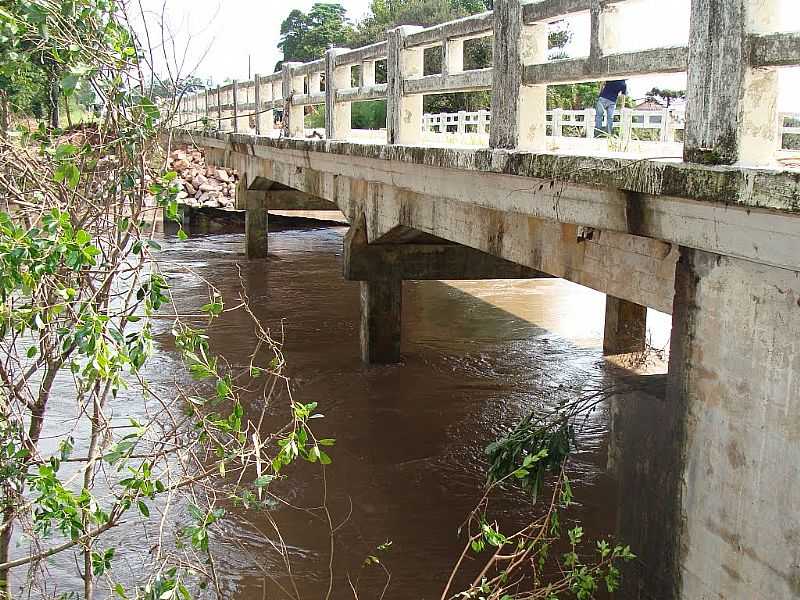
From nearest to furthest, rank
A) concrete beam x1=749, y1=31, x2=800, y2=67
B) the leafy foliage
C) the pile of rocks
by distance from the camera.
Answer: the leafy foliage, concrete beam x1=749, y1=31, x2=800, y2=67, the pile of rocks

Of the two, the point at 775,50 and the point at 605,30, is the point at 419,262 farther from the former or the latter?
the point at 775,50

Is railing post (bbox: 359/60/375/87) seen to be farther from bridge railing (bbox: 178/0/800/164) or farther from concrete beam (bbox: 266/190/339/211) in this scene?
concrete beam (bbox: 266/190/339/211)

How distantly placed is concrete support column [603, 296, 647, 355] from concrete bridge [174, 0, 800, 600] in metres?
4.82

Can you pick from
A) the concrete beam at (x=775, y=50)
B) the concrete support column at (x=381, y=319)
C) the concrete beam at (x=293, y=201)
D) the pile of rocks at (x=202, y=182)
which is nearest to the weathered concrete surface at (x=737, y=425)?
the concrete beam at (x=775, y=50)

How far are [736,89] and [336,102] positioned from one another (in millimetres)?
6819

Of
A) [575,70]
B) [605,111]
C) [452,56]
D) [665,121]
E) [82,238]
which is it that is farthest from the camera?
[665,121]

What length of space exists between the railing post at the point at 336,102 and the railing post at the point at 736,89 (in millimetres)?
6604

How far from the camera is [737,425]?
433cm

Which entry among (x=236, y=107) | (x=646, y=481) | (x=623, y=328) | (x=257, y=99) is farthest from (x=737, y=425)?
(x=236, y=107)

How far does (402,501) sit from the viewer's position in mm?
7656

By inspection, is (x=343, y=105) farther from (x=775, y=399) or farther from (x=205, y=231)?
(x=205, y=231)

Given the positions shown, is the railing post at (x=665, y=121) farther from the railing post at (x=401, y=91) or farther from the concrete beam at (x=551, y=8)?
the concrete beam at (x=551, y=8)

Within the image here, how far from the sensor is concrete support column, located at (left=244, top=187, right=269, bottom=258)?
63.6 feet

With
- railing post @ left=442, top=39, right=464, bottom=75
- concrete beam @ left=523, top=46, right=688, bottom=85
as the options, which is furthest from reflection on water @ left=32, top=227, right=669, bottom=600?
railing post @ left=442, top=39, right=464, bottom=75
